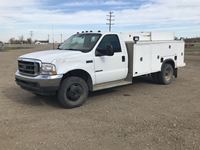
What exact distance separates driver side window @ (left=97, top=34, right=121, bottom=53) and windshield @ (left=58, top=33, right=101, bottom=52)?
191 millimetres

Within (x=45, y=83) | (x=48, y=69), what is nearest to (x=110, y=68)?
(x=48, y=69)

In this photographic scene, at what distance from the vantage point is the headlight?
6465mm

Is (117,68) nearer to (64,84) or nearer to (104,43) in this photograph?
(104,43)

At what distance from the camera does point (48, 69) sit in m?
6.48

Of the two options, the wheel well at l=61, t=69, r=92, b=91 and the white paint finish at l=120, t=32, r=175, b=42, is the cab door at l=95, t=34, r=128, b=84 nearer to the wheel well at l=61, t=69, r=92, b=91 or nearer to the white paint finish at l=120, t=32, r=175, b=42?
the wheel well at l=61, t=69, r=92, b=91

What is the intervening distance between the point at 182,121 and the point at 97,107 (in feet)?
7.30

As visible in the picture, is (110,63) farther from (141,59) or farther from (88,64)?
(141,59)

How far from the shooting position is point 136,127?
536 centimetres

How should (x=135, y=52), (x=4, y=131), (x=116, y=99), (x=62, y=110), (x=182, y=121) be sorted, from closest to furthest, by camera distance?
(x=4, y=131) → (x=182, y=121) → (x=62, y=110) → (x=116, y=99) → (x=135, y=52)

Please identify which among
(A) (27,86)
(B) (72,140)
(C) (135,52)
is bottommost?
(B) (72,140)

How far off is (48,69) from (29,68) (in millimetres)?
714

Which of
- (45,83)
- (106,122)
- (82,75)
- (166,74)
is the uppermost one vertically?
(82,75)

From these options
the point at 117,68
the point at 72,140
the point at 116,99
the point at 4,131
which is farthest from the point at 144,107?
the point at 4,131

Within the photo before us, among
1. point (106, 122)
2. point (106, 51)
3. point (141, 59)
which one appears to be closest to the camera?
point (106, 122)
